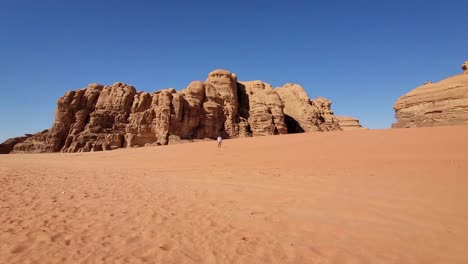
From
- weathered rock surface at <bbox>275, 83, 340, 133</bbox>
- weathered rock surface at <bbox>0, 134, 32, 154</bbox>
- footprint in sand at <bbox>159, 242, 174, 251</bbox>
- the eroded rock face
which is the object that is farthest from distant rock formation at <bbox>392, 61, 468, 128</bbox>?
weathered rock surface at <bbox>0, 134, 32, 154</bbox>

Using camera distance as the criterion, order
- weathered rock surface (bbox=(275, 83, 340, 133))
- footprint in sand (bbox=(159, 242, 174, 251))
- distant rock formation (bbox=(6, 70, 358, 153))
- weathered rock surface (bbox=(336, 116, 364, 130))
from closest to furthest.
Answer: footprint in sand (bbox=(159, 242, 174, 251)), distant rock formation (bbox=(6, 70, 358, 153)), weathered rock surface (bbox=(275, 83, 340, 133)), weathered rock surface (bbox=(336, 116, 364, 130))

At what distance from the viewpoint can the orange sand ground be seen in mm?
3711

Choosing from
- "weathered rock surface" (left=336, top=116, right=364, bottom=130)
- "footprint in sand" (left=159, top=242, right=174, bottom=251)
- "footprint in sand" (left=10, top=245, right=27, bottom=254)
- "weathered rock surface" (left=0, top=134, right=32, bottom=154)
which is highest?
"weathered rock surface" (left=336, top=116, right=364, bottom=130)

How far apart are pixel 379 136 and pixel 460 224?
1386 centimetres

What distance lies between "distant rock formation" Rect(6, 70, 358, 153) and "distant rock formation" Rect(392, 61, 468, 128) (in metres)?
31.9

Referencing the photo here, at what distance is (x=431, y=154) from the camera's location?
38.3ft

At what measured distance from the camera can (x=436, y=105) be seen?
21578mm

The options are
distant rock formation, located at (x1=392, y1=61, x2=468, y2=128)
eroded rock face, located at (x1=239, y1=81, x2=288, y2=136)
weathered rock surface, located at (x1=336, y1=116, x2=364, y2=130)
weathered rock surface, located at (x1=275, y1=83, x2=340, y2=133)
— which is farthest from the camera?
weathered rock surface, located at (x1=336, y1=116, x2=364, y2=130)

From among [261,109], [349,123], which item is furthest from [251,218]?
[349,123]

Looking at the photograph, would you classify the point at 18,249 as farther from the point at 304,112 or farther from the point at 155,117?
the point at 304,112

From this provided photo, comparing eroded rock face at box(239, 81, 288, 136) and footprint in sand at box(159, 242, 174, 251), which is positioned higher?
eroded rock face at box(239, 81, 288, 136)

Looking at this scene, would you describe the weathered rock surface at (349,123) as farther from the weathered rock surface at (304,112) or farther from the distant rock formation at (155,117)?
the distant rock formation at (155,117)

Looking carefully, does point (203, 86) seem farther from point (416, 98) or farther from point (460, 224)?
point (460, 224)

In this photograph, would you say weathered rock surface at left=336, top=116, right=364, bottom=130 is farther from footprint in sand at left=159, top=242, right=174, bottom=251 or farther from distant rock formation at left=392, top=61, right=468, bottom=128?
footprint in sand at left=159, top=242, right=174, bottom=251
